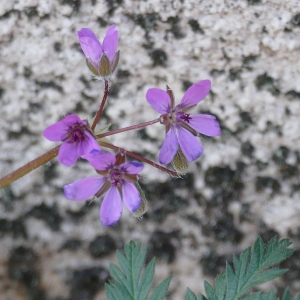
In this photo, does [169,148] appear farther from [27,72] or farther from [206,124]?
[27,72]

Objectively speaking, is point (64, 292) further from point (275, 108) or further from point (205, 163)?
point (275, 108)

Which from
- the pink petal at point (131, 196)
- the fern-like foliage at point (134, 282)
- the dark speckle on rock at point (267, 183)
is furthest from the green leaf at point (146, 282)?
the dark speckle on rock at point (267, 183)

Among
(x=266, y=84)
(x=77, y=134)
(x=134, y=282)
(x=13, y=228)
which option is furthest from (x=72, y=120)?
(x=13, y=228)

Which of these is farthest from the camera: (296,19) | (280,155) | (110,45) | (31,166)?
(280,155)

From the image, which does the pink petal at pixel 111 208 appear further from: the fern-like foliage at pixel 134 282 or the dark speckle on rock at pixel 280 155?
the dark speckle on rock at pixel 280 155

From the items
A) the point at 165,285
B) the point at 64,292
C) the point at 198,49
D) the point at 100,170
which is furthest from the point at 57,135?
the point at 64,292
